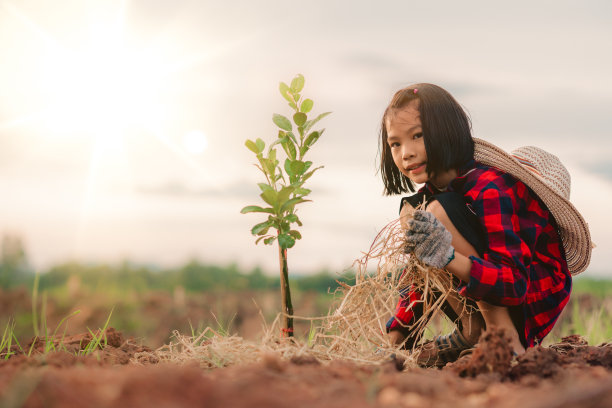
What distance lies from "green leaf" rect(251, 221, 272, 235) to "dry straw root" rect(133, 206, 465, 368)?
395mm

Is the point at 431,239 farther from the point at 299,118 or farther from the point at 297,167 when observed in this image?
the point at 299,118

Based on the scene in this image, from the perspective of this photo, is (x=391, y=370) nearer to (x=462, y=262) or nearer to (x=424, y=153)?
(x=462, y=262)

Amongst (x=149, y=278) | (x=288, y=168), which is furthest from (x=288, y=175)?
(x=149, y=278)

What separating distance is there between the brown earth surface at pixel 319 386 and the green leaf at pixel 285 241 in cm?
59

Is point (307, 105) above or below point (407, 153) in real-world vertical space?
above

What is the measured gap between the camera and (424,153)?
2.47 meters

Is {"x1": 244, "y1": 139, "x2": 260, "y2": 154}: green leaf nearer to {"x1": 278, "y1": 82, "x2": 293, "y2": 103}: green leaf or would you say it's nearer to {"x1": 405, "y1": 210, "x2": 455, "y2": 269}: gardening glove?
{"x1": 278, "y1": 82, "x2": 293, "y2": 103}: green leaf

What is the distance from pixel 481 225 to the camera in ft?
7.63

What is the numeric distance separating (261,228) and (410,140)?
2.74 feet

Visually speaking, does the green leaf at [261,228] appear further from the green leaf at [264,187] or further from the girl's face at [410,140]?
the girl's face at [410,140]

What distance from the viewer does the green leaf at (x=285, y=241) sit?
A: 2.23m

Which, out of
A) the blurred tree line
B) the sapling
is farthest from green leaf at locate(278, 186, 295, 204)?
the blurred tree line

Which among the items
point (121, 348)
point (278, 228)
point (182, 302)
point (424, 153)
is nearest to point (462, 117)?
point (424, 153)

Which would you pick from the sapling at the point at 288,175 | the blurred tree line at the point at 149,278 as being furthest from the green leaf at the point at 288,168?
the blurred tree line at the point at 149,278
